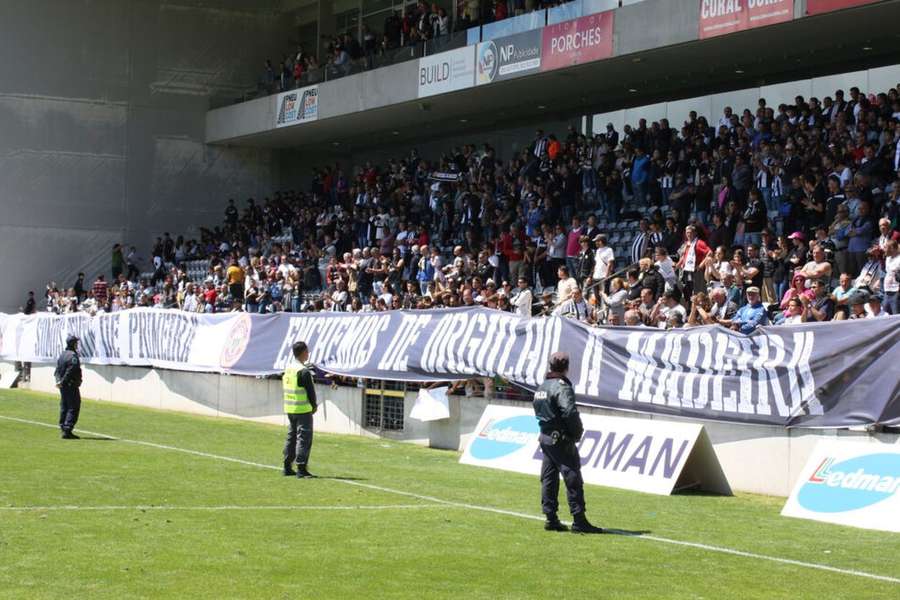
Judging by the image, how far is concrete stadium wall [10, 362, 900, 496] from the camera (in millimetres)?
16219

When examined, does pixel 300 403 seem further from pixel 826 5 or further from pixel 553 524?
pixel 826 5

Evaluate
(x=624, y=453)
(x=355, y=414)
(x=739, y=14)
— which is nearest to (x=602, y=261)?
(x=355, y=414)

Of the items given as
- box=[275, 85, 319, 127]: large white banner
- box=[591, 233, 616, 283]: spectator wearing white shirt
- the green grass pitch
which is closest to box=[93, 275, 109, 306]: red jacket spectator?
box=[275, 85, 319, 127]: large white banner

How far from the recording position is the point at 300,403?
1680 centimetres

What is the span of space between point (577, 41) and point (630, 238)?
5.44 metres

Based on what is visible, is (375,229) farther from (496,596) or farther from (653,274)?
Answer: (496,596)

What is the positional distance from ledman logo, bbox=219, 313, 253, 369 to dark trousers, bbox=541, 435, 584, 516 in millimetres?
16622

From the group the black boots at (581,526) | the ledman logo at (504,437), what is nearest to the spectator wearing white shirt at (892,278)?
the ledman logo at (504,437)

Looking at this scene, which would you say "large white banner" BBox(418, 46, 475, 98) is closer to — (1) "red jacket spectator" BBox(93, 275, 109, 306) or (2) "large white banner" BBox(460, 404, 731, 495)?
(1) "red jacket spectator" BBox(93, 275, 109, 306)

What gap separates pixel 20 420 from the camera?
25672 mm

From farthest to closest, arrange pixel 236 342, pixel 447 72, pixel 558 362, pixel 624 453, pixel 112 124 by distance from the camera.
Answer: pixel 112 124 < pixel 447 72 < pixel 236 342 < pixel 624 453 < pixel 558 362

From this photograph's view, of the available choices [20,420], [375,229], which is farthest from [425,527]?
[375,229]

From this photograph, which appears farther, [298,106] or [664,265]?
[298,106]

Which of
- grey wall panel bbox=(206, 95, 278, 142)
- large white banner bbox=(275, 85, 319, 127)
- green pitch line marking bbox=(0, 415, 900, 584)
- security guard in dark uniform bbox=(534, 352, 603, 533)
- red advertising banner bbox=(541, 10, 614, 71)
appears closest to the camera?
green pitch line marking bbox=(0, 415, 900, 584)
